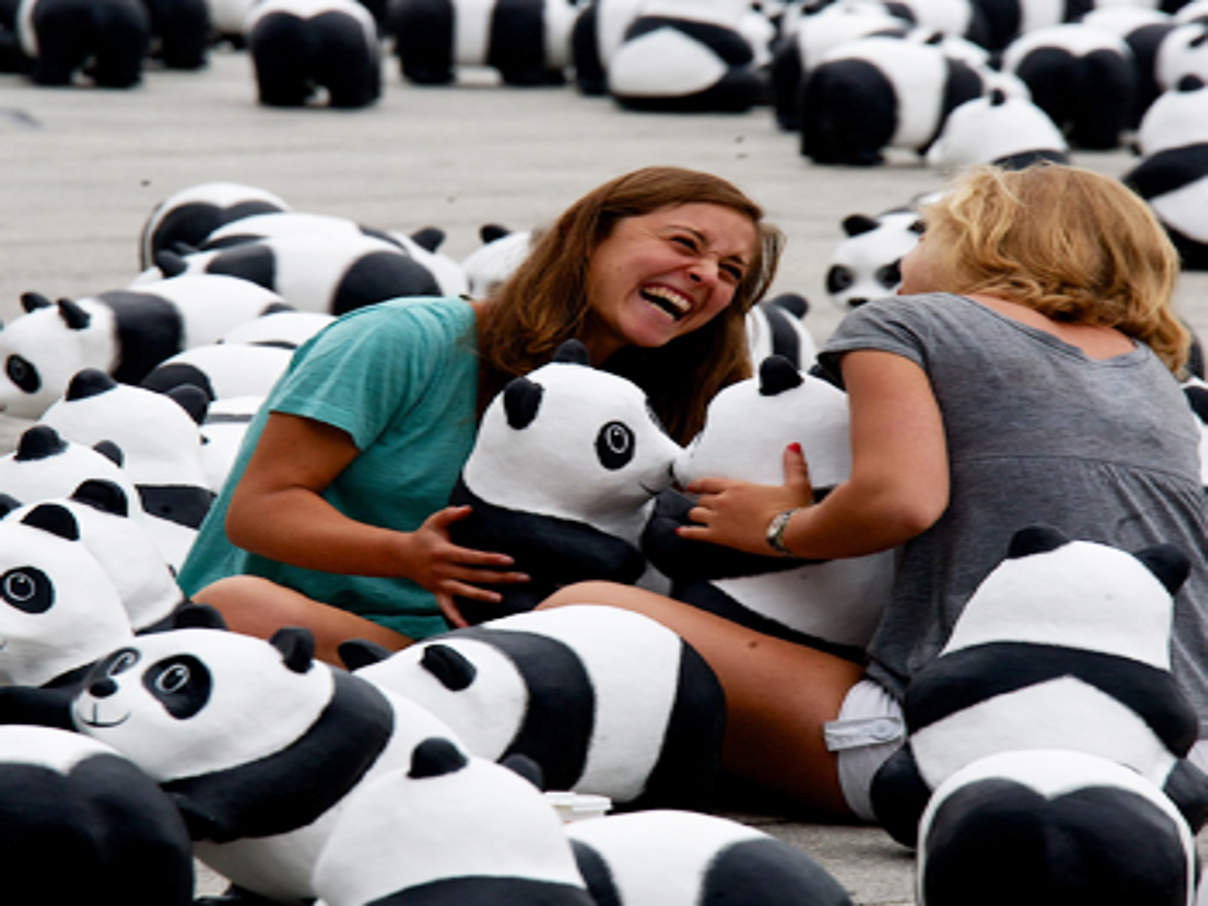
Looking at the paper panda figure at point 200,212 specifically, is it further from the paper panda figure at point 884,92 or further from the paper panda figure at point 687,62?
the paper panda figure at point 687,62

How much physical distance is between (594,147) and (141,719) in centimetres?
704

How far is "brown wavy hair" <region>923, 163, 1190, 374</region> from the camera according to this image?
8.52 feet

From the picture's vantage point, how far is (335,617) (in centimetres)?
288

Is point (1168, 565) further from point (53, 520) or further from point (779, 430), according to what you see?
point (53, 520)

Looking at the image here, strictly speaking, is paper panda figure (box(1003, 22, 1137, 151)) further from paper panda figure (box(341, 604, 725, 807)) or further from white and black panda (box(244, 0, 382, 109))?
paper panda figure (box(341, 604, 725, 807))

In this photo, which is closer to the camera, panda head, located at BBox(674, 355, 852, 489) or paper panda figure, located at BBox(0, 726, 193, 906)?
paper panda figure, located at BBox(0, 726, 193, 906)

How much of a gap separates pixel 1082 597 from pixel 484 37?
27.4 ft

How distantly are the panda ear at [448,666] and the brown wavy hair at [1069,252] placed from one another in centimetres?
95

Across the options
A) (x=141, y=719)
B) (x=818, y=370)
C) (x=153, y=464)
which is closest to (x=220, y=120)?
(x=153, y=464)

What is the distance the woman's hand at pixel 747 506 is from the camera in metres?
2.59

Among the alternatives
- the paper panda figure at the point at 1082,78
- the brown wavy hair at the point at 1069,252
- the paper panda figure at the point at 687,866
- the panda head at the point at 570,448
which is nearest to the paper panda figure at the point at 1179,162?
the paper panda figure at the point at 1082,78

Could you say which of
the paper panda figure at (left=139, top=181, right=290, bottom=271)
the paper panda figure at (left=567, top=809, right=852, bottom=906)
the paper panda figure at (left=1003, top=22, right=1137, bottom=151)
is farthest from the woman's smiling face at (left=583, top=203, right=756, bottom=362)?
the paper panda figure at (left=1003, top=22, right=1137, bottom=151)

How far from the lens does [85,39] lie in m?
9.34

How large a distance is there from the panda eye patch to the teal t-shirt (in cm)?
54
